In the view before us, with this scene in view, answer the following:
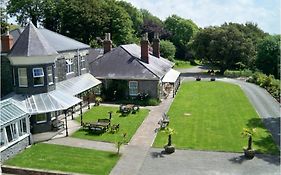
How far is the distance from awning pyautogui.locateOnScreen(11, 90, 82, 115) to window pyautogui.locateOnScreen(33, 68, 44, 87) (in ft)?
3.01

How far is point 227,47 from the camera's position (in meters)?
66.5

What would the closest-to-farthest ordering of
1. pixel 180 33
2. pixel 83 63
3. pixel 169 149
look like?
pixel 169 149 → pixel 83 63 → pixel 180 33


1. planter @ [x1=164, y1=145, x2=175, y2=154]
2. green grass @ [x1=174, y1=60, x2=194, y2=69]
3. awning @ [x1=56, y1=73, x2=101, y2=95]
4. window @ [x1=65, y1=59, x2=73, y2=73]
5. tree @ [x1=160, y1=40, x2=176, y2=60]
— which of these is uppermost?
tree @ [x1=160, y1=40, x2=176, y2=60]

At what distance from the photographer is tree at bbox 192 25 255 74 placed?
66625 mm

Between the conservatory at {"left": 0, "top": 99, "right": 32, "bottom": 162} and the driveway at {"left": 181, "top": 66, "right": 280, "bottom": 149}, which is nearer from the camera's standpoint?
the conservatory at {"left": 0, "top": 99, "right": 32, "bottom": 162}

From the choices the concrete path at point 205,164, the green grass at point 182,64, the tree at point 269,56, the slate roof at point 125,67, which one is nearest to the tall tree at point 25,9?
the green grass at point 182,64

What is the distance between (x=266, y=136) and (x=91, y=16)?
48714mm

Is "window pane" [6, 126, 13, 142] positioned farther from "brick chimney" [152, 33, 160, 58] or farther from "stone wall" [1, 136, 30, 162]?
"brick chimney" [152, 33, 160, 58]

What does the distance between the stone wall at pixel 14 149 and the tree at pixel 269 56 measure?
53.6m

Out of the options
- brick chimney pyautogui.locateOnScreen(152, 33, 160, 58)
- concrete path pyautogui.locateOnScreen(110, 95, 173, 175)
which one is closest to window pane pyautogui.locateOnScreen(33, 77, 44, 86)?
concrete path pyautogui.locateOnScreen(110, 95, 173, 175)

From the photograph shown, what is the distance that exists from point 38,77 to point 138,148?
10.1 m

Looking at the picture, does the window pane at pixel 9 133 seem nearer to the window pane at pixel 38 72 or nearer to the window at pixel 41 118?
the window at pixel 41 118

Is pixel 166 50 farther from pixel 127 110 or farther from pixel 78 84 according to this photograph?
pixel 127 110

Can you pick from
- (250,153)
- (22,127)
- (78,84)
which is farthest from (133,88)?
(250,153)
